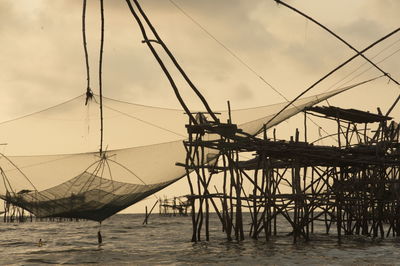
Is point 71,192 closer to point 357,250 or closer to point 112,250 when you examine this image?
point 112,250

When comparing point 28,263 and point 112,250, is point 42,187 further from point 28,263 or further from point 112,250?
point 28,263

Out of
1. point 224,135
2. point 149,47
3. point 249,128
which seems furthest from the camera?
point 249,128

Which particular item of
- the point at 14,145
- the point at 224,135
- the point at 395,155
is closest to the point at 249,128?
the point at 224,135

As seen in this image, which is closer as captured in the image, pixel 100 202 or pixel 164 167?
pixel 100 202

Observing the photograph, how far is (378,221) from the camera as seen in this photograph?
18.7m

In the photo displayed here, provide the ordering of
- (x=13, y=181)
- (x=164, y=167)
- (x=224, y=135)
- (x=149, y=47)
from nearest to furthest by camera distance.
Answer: (x=149, y=47), (x=224, y=135), (x=164, y=167), (x=13, y=181)

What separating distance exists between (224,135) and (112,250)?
450 cm

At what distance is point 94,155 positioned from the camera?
15.4 m

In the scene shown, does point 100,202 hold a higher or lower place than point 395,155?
lower

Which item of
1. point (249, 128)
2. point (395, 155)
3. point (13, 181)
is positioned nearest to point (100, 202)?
point (249, 128)

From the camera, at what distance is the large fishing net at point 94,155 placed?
552 inches

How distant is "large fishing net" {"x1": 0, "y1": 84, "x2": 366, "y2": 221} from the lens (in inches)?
552

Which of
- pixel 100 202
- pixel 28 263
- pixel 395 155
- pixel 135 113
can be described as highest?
pixel 135 113

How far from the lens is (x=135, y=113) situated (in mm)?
17188
